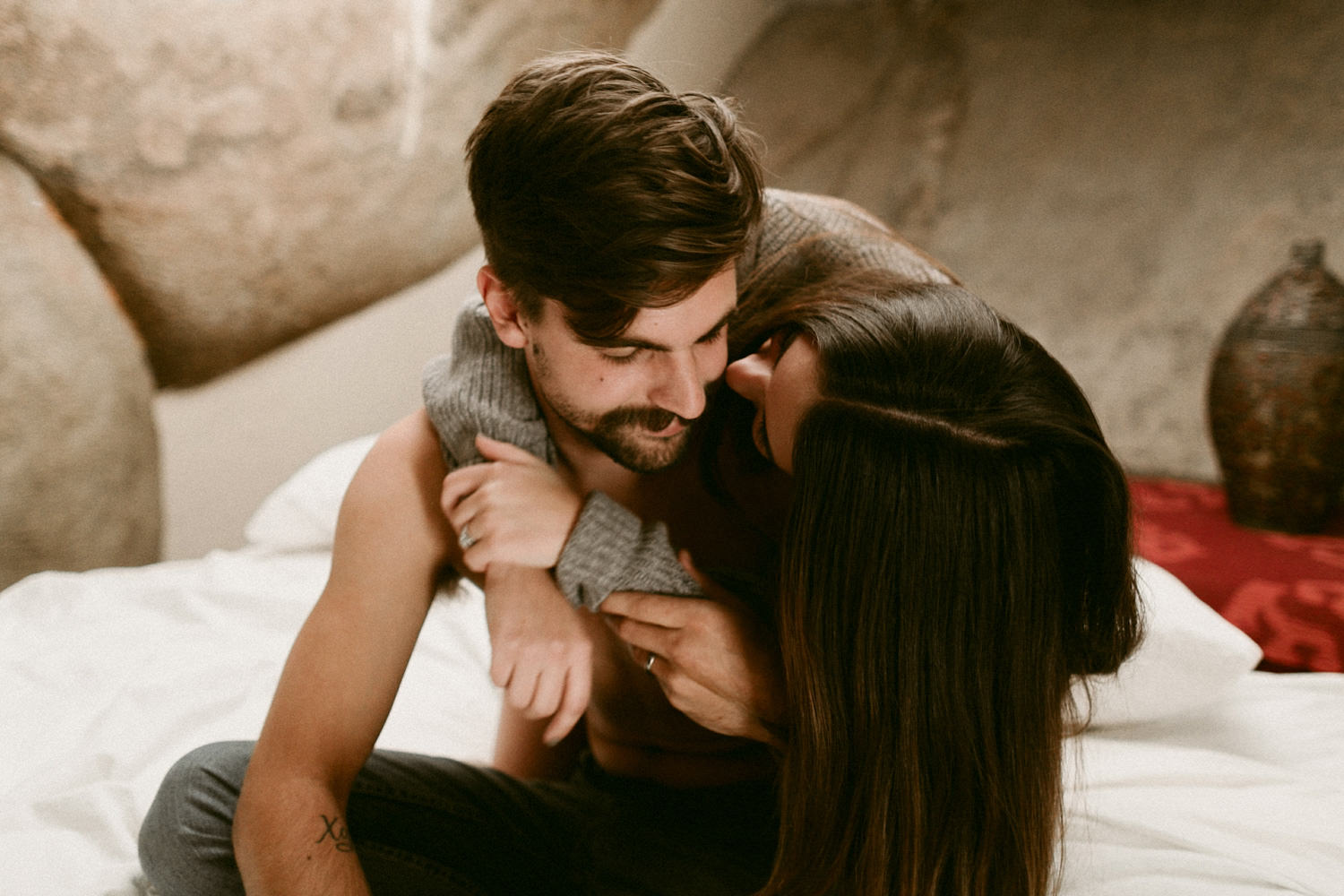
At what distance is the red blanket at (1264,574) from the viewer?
1.44 metres

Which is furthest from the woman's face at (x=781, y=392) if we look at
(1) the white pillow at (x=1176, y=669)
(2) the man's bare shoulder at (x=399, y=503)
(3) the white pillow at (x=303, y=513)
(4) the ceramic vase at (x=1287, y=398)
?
(4) the ceramic vase at (x=1287, y=398)

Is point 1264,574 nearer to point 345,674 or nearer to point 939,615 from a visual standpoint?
point 939,615

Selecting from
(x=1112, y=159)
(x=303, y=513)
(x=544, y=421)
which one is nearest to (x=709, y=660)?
(x=544, y=421)

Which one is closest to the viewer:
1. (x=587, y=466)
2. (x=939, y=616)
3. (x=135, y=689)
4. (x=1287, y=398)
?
(x=939, y=616)

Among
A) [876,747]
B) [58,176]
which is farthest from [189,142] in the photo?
[876,747]

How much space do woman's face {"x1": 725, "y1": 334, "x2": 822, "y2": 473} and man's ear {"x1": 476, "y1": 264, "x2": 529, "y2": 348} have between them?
276mm

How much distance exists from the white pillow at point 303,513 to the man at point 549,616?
2.64 feet

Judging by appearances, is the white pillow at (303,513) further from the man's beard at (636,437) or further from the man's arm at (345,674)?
the man's beard at (636,437)

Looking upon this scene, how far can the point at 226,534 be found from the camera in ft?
6.50

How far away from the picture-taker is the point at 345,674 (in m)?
0.94

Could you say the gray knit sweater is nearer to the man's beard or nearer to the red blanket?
the man's beard

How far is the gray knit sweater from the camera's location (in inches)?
34.9

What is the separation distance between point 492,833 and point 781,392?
2.00 feet

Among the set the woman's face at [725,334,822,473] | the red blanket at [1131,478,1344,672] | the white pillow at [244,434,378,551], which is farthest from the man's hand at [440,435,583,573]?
the white pillow at [244,434,378,551]
